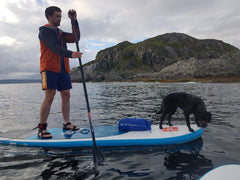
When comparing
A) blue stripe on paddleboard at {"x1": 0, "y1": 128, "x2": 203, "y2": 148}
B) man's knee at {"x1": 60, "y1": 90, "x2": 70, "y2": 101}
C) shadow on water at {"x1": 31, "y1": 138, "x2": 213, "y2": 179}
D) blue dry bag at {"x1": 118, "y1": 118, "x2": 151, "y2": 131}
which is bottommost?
shadow on water at {"x1": 31, "y1": 138, "x2": 213, "y2": 179}

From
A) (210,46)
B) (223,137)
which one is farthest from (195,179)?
(210,46)

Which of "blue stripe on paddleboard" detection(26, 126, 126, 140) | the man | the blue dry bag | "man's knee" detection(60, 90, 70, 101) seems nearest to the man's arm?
the man

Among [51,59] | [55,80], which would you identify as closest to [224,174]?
[55,80]

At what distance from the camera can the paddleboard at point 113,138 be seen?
518cm

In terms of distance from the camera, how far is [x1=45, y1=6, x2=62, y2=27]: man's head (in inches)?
210

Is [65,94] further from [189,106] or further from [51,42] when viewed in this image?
[189,106]

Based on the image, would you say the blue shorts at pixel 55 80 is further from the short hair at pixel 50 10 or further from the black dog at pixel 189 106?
the black dog at pixel 189 106

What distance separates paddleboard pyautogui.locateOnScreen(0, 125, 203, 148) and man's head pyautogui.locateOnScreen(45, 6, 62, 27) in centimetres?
401

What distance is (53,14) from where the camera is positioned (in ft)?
17.7

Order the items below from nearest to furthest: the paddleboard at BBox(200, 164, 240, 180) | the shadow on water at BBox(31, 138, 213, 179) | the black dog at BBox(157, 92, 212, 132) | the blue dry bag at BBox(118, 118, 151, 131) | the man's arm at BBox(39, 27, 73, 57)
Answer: the paddleboard at BBox(200, 164, 240, 180) < the shadow on water at BBox(31, 138, 213, 179) < the man's arm at BBox(39, 27, 73, 57) < the black dog at BBox(157, 92, 212, 132) < the blue dry bag at BBox(118, 118, 151, 131)

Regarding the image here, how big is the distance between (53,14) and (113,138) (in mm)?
4654

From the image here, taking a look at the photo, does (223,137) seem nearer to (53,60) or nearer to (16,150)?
(53,60)

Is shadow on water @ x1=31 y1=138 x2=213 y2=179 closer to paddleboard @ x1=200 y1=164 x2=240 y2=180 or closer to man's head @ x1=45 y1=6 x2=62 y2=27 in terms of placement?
paddleboard @ x1=200 y1=164 x2=240 y2=180

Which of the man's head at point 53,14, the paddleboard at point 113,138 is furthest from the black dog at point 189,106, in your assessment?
the man's head at point 53,14
